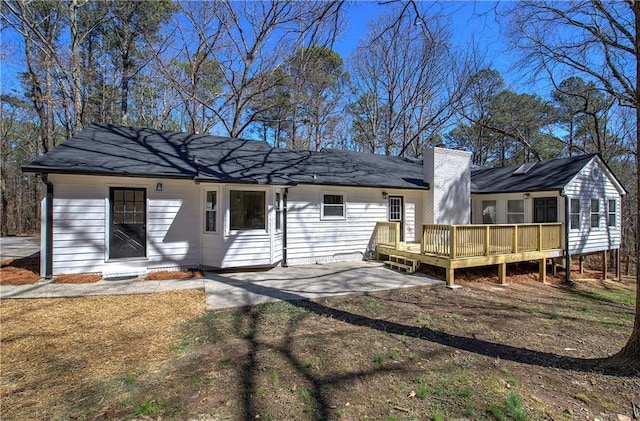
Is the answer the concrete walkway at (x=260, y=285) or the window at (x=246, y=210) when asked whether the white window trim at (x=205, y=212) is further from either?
the concrete walkway at (x=260, y=285)

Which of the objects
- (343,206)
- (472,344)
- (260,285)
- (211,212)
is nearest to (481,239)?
(343,206)

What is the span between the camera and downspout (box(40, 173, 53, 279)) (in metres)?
6.66

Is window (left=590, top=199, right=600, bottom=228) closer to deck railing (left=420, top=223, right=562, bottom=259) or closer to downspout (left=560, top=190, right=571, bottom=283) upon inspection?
downspout (left=560, top=190, right=571, bottom=283)

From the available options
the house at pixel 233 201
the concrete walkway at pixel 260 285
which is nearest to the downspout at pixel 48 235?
the house at pixel 233 201

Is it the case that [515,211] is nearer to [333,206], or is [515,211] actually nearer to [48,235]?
[333,206]

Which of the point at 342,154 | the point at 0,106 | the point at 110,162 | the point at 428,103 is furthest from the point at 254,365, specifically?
the point at 0,106

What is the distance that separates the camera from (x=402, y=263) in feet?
30.8

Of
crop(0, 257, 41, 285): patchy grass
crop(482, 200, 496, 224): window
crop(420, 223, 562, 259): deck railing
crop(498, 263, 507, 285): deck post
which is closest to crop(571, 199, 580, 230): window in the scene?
crop(420, 223, 562, 259): deck railing

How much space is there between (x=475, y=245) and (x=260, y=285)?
5913 mm

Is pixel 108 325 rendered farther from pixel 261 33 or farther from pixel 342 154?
pixel 261 33

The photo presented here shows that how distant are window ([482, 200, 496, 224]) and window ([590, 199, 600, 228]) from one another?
3.43 m

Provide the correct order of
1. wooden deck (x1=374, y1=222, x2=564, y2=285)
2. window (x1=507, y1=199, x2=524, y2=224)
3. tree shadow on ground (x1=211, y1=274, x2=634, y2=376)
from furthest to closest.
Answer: window (x1=507, y1=199, x2=524, y2=224) → wooden deck (x1=374, y1=222, x2=564, y2=285) → tree shadow on ground (x1=211, y1=274, x2=634, y2=376)

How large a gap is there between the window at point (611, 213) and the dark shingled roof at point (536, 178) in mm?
2769

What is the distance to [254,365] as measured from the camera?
341 cm
